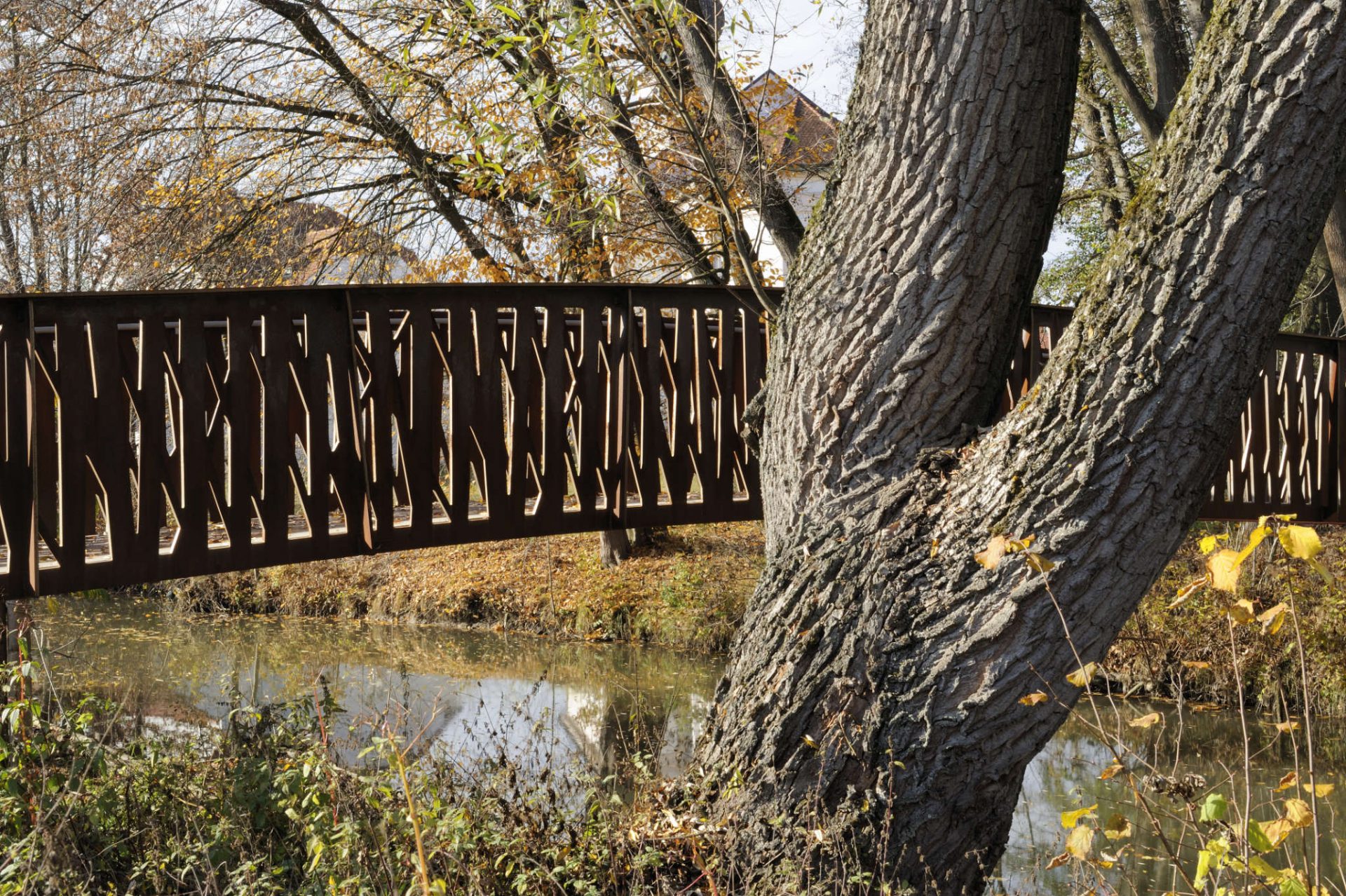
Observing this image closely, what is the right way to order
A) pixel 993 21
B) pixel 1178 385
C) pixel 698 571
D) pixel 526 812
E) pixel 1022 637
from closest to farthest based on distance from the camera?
pixel 1178 385 → pixel 1022 637 → pixel 993 21 → pixel 526 812 → pixel 698 571

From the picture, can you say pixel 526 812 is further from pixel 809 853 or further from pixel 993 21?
pixel 993 21

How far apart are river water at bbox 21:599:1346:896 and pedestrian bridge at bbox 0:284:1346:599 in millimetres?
624

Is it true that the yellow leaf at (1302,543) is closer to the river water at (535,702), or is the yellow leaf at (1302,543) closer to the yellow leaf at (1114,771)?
the yellow leaf at (1114,771)

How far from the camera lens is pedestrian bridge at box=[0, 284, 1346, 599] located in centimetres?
462

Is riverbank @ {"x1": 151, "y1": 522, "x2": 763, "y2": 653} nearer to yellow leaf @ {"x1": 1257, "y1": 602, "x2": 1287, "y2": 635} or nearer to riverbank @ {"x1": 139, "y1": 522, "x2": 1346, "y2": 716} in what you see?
riverbank @ {"x1": 139, "y1": 522, "x2": 1346, "y2": 716}

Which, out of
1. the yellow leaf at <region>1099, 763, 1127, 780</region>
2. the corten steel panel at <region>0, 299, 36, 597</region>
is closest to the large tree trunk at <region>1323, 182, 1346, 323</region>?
the yellow leaf at <region>1099, 763, 1127, 780</region>

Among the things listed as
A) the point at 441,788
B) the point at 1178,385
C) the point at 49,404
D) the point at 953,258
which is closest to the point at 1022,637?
the point at 1178,385

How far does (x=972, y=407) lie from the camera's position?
356 centimetres

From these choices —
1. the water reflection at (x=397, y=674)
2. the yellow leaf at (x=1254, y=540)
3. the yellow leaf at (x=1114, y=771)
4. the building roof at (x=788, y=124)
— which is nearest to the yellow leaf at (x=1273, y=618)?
the yellow leaf at (x=1254, y=540)

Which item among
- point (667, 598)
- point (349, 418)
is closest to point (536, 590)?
point (667, 598)

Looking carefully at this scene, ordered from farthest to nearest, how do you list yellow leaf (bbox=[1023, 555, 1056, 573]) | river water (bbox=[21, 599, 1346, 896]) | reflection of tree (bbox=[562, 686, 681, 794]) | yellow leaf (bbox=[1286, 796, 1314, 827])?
reflection of tree (bbox=[562, 686, 681, 794])
river water (bbox=[21, 599, 1346, 896])
yellow leaf (bbox=[1023, 555, 1056, 573])
yellow leaf (bbox=[1286, 796, 1314, 827])

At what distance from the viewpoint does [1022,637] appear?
10.00 ft

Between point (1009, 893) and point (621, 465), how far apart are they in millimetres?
2699

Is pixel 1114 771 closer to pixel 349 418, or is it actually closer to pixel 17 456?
pixel 349 418
